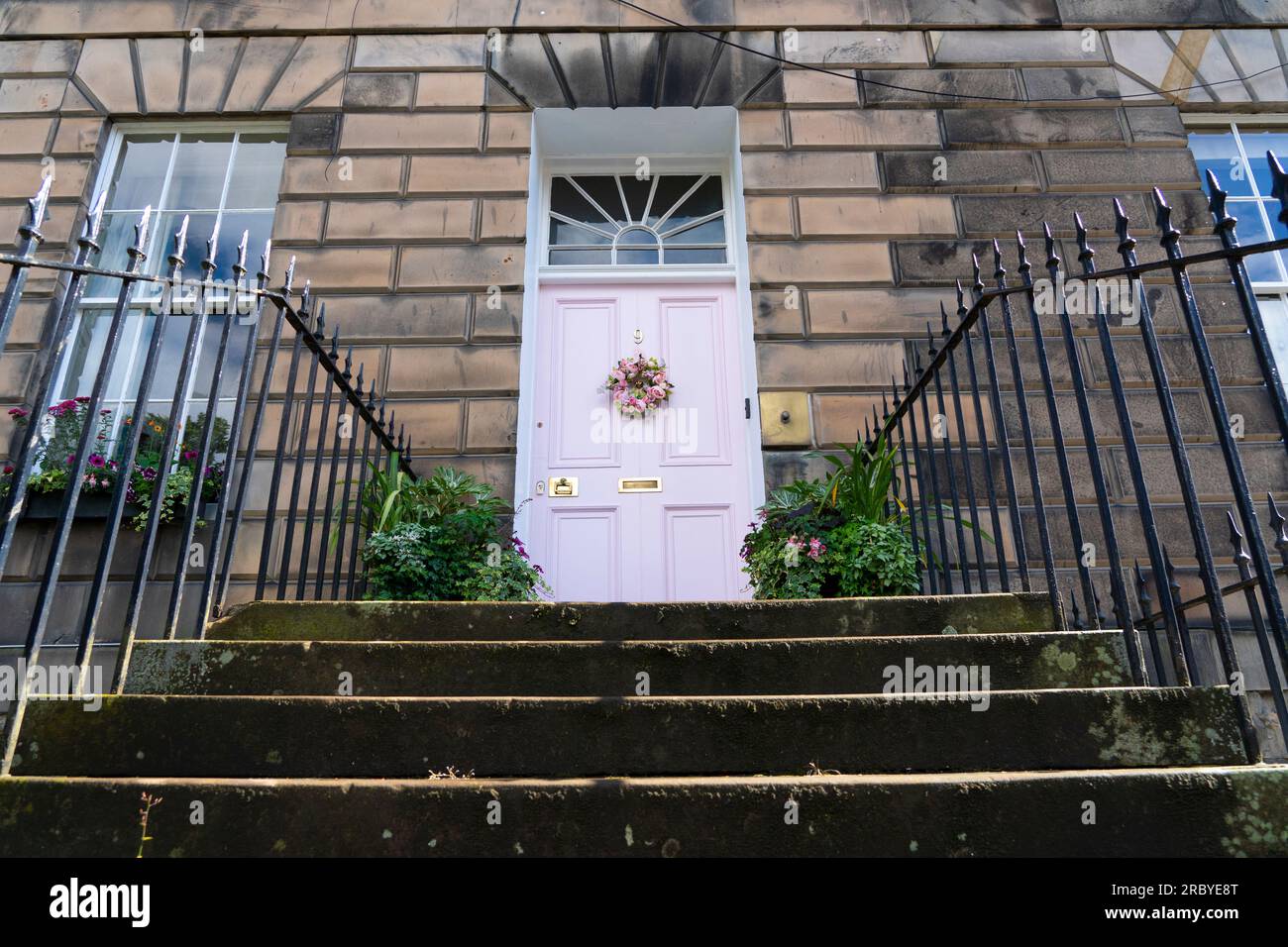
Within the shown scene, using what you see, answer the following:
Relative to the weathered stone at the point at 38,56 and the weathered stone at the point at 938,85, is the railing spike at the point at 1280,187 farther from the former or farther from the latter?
the weathered stone at the point at 38,56

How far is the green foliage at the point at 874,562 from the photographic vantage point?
392 centimetres

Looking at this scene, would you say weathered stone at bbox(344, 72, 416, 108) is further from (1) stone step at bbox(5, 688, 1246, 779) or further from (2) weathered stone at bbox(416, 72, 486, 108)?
(1) stone step at bbox(5, 688, 1246, 779)

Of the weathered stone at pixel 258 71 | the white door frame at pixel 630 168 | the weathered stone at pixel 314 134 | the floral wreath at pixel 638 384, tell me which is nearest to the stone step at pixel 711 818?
the white door frame at pixel 630 168

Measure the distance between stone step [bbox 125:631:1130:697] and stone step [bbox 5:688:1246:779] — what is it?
0.31 metres

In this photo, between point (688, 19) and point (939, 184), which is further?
point (688, 19)

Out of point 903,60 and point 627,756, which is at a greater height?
point 903,60

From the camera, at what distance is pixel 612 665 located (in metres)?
2.51

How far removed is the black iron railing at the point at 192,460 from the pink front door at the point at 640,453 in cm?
113

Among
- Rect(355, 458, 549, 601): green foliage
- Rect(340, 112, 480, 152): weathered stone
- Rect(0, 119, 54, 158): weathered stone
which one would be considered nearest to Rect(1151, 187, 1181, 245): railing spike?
Rect(355, 458, 549, 601): green foliage

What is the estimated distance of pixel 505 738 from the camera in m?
2.13

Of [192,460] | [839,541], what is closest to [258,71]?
[192,460]
